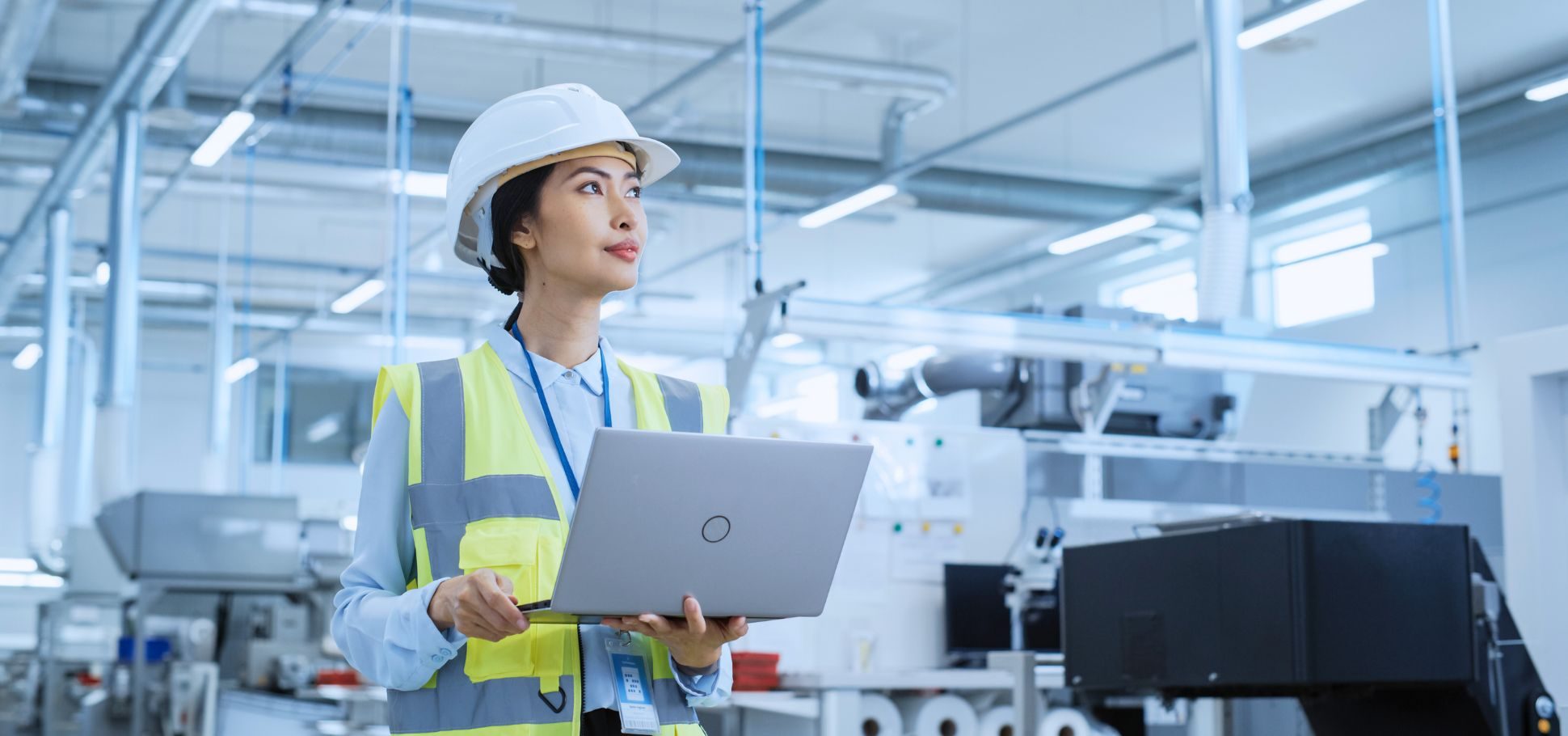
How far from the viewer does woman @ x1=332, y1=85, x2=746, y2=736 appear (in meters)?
1.39

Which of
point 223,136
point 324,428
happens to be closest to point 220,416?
point 223,136

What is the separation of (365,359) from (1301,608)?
48.0 feet

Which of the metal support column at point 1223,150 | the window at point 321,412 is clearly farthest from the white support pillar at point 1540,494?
the window at point 321,412

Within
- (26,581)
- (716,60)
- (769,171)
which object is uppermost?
(716,60)

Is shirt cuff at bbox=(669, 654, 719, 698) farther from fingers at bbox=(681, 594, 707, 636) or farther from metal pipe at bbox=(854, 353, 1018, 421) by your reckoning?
metal pipe at bbox=(854, 353, 1018, 421)

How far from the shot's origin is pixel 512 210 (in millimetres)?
1549

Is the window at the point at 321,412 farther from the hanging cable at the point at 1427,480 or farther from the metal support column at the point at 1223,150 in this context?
the metal support column at the point at 1223,150

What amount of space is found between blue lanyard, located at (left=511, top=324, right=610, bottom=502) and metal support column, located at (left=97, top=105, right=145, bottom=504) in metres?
7.42

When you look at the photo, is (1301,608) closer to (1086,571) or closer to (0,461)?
(1086,571)

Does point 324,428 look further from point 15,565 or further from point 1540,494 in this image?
point 1540,494

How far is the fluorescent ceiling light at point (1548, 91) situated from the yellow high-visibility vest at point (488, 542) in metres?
8.47

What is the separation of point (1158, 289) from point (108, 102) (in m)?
7.61

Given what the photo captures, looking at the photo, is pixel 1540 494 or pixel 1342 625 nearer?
pixel 1342 625

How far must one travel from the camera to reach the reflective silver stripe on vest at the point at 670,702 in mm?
1447
